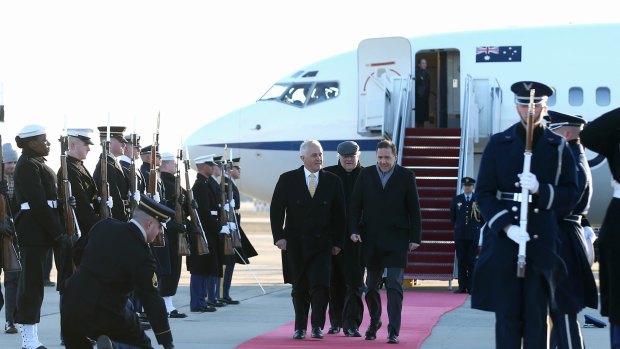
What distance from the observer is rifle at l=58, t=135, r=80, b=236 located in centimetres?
947

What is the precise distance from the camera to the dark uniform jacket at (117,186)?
10.4m

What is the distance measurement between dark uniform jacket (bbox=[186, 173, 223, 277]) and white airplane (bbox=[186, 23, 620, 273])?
178 inches

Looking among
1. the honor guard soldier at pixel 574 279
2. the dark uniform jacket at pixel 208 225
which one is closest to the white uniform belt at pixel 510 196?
the honor guard soldier at pixel 574 279

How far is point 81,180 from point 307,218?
189 centimetres

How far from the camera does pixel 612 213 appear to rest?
268 inches

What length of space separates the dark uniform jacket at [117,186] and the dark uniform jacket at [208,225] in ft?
9.08

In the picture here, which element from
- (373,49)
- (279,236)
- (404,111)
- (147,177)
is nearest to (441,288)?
(404,111)

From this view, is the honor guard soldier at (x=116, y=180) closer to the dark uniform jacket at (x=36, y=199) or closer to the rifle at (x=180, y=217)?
the dark uniform jacket at (x=36, y=199)

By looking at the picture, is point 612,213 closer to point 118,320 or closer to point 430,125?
point 118,320

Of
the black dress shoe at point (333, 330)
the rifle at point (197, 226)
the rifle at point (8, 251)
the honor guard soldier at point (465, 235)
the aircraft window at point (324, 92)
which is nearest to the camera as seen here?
the rifle at point (8, 251)

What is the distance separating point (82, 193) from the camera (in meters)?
9.69

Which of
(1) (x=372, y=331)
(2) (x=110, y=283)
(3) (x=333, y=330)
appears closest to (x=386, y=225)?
(1) (x=372, y=331)

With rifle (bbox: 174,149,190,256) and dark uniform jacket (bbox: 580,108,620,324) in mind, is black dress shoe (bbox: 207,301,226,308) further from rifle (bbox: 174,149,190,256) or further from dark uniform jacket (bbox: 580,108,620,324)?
dark uniform jacket (bbox: 580,108,620,324)

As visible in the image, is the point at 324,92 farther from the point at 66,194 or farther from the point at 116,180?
the point at 66,194
